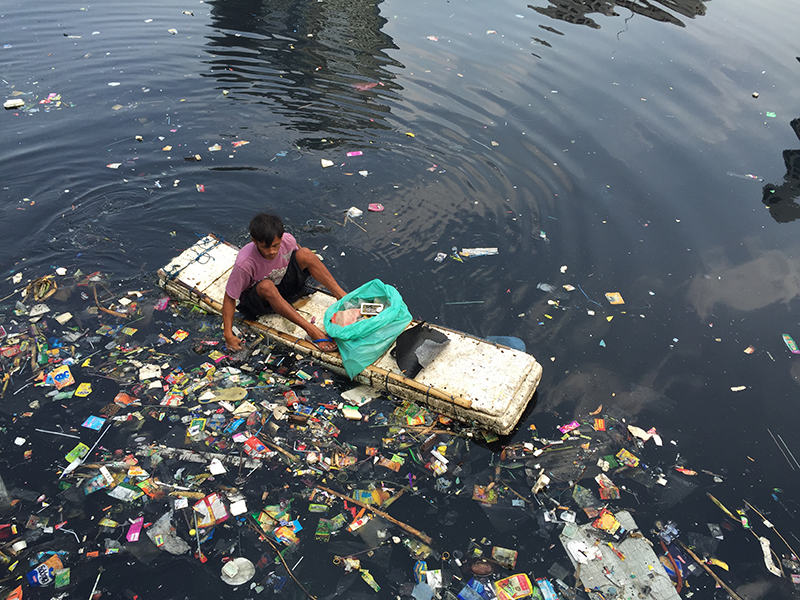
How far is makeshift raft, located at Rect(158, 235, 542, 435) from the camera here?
3.90 m

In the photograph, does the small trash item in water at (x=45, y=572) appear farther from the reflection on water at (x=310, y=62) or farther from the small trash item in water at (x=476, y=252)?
the reflection on water at (x=310, y=62)

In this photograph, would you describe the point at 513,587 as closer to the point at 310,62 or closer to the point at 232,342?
the point at 232,342

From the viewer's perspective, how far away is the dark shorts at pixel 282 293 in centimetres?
451

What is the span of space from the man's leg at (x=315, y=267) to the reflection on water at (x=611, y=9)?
9568mm

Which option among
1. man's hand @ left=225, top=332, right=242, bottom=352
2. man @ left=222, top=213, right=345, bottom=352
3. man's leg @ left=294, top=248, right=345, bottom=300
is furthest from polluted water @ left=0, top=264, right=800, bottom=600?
man's leg @ left=294, top=248, right=345, bottom=300

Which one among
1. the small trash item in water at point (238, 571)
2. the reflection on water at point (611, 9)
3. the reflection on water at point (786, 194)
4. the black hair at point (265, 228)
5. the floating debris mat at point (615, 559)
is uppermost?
the reflection on water at point (611, 9)

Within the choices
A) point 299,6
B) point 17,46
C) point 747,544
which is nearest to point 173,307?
point 747,544

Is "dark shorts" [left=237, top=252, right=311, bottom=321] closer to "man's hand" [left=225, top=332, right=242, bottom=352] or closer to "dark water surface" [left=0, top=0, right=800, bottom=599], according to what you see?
"man's hand" [left=225, top=332, right=242, bottom=352]

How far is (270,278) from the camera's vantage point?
443 cm

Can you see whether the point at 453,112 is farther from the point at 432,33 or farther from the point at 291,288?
the point at 291,288

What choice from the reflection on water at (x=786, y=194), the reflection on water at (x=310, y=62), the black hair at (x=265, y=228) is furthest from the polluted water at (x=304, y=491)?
the reflection on water at (x=310, y=62)

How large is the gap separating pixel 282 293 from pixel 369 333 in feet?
3.29

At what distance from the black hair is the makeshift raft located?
3.07 feet

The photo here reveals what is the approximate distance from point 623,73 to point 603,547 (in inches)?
335
